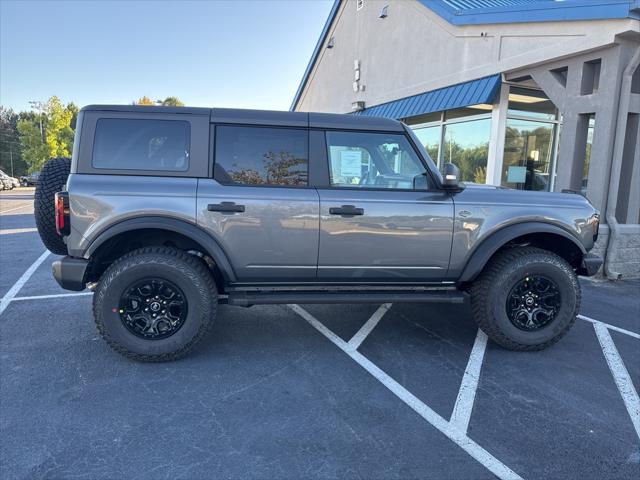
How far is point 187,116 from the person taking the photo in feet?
12.0

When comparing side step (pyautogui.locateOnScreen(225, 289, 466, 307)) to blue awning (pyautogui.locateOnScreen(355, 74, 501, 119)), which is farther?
blue awning (pyautogui.locateOnScreen(355, 74, 501, 119))

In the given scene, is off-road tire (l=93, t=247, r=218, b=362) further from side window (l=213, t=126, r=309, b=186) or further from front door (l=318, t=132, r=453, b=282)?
front door (l=318, t=132, r=453, b=282)

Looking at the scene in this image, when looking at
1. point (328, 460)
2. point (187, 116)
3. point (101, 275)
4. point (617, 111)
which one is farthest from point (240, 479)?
point (617, 111)

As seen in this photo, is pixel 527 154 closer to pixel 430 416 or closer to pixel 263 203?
pixel 263 203

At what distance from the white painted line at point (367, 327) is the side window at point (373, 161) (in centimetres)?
145

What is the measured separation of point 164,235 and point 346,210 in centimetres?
157

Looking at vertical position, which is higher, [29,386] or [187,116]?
[187,116]

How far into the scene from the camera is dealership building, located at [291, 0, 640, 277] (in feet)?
21.7

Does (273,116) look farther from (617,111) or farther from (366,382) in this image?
(617,111)

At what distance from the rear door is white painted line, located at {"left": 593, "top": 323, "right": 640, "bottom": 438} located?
251 cm

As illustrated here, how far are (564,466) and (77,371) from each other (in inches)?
134

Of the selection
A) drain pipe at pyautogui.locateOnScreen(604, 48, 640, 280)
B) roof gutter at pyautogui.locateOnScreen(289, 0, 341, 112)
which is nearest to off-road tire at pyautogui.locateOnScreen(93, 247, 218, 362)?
drain pipe at pyautogui.locateOnScreen(604, 48, 640, 280)

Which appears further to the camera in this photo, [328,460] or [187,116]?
[187,116]

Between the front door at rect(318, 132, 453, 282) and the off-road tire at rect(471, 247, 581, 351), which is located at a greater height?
the front door at rect(318, 132, 453, 282)
